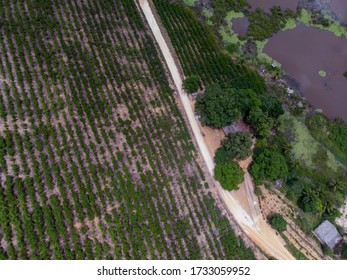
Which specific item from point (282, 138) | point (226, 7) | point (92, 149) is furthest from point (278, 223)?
point (226, 7)

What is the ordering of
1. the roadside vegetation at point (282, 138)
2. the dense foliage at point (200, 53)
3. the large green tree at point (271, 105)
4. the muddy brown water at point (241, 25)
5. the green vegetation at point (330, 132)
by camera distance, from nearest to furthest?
the roadside vegetation at point (282, 138)
the large green tree at point (271, 105)
the green vegetation at point (330, 132)
the dense foliage at point (200, 53)
the muddy brown water at point (241, 25)

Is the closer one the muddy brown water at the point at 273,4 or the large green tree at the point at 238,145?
the large green tree at the point at 238,145

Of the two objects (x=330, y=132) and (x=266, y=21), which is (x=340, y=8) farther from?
(x=330, y=132)

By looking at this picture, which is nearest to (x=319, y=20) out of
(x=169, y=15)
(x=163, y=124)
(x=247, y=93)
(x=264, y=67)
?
(x=264, y=67)

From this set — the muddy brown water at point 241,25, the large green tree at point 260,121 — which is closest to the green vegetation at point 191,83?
the large green tree at point 260,121

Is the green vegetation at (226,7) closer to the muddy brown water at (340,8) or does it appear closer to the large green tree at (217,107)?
the muddy brown water at (340,8)

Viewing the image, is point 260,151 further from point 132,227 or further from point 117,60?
point 117,60
